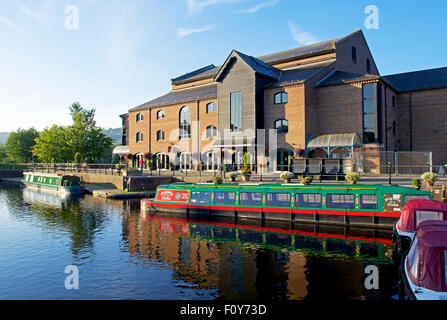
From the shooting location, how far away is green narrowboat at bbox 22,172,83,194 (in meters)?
40.5

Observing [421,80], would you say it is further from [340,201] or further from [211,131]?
[340,201]


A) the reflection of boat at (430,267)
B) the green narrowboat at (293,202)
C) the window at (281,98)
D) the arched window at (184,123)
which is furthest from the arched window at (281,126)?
the reflection of boat at (430,267)

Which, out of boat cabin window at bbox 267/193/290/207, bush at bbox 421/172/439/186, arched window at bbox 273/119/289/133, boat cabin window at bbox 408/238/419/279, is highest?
arched window at bbox 273/119/289/133

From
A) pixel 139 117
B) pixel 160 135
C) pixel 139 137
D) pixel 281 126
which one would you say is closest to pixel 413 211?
pixel 281 126

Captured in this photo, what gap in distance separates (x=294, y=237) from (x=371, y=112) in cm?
2210

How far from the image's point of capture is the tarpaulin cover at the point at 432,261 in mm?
7922

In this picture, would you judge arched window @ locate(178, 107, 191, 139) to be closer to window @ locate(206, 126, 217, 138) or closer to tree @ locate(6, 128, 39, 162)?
window @ locate(206, 126, 217, 138)

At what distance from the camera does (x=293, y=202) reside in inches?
822

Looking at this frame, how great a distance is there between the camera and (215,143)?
41.5 metres

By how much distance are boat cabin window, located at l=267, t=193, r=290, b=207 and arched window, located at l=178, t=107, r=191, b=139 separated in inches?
1078

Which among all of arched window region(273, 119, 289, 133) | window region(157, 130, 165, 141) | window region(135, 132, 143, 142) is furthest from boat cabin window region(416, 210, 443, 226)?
window region(135, 132, 143, 142)

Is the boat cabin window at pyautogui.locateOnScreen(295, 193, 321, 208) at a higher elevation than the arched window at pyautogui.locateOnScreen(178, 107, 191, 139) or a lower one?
lower

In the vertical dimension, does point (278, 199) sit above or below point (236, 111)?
below
